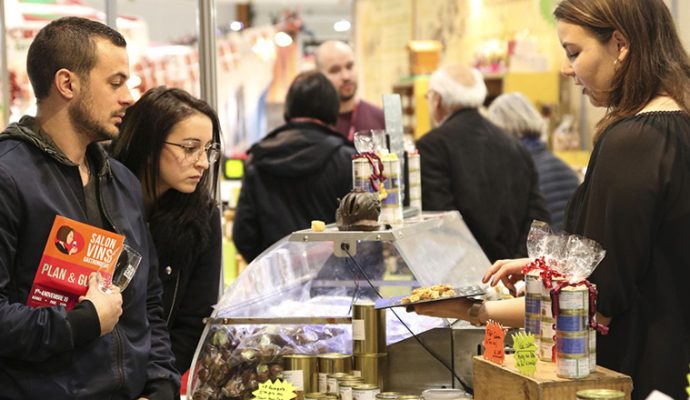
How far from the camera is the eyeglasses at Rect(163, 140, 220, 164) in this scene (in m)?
3.35

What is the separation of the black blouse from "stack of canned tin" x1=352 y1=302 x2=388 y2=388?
2.43ft

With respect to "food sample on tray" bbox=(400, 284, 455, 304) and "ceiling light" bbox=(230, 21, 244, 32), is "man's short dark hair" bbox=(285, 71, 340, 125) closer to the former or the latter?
"food sample on tray" bbox=(400, 284, 455, 304)

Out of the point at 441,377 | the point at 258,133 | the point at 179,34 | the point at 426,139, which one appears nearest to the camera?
the point at 441,377

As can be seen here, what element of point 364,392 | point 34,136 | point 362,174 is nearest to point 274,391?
point 364,392

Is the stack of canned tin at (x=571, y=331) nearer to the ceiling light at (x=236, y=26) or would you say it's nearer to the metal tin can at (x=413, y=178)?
the metal tin can at (x=413, y=178)

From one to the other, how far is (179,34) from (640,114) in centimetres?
720

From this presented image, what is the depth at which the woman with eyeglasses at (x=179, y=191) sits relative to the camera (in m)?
3.36

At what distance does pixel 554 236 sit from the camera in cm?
248

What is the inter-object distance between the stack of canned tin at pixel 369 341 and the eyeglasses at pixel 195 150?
2.38 feet

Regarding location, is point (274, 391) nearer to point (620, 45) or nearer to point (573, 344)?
point (573, 344)

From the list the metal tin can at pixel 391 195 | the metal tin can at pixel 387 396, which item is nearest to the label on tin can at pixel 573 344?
the metal tin can at pixel 387 396

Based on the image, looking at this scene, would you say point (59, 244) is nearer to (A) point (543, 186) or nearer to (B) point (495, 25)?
(A) point (543, 186)

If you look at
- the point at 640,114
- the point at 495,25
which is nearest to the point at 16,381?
the point at 640,114

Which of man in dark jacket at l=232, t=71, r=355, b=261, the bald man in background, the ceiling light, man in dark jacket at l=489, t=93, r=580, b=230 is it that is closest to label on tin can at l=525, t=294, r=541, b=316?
man in dark jacket at l=232, t=71, r=355, b=261
